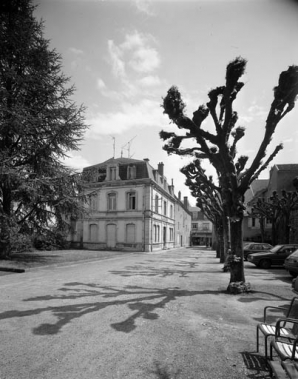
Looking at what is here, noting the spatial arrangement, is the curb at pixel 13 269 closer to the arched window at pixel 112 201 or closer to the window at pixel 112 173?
the arched window at pixel 112 201

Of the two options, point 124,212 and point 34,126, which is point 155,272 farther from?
point 124,212

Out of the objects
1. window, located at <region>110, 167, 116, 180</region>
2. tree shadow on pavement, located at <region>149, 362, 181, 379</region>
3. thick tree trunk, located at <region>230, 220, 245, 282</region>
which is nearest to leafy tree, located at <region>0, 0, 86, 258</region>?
thick tree trunk, located at <region>230, 220, 245, 282</region>

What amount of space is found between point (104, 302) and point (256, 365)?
13.7 ft

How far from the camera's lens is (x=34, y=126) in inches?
584

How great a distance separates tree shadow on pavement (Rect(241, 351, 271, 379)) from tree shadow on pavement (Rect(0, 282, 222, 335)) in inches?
82.7

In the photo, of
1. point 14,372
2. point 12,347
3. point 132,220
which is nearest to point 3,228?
point 12,347

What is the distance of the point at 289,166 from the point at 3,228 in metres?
36.2

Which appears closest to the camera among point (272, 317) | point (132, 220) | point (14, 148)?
point (272, 317)

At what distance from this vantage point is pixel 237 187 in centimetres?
882

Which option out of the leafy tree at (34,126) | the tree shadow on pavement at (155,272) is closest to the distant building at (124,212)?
the leafy tree at (34,126)

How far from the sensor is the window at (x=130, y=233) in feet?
99.0

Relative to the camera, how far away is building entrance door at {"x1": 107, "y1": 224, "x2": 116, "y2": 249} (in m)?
30.9

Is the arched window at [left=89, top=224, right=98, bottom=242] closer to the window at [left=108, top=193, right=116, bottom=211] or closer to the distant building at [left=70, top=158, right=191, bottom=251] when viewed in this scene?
the distant building at [left=70, top=158, right=191, bottom=251]

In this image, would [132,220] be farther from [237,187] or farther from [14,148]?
[237,187]
